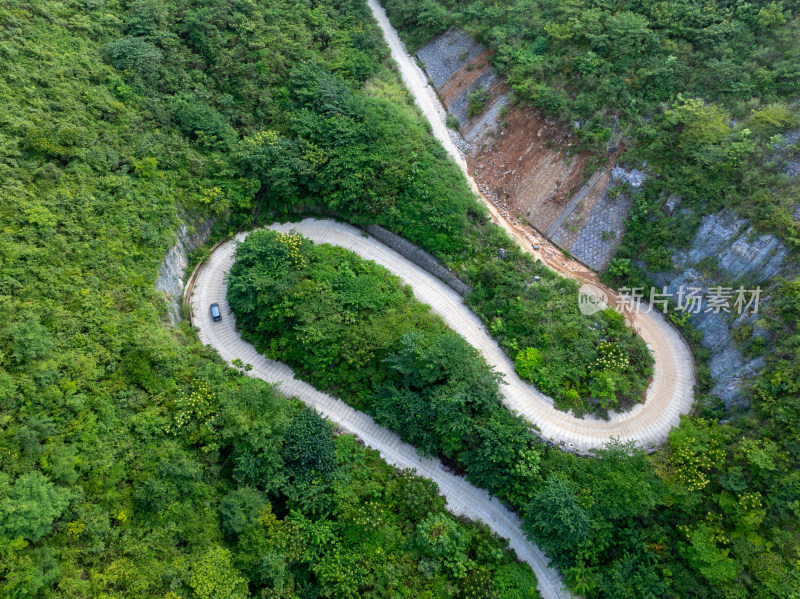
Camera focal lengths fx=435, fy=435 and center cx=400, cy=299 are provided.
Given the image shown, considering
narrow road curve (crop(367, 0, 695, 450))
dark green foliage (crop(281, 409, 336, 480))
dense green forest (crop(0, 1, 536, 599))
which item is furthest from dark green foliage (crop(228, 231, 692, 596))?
dark green foliage (crop(281, 409, 336, 480))

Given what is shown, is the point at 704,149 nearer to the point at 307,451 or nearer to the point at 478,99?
the point at 478,99

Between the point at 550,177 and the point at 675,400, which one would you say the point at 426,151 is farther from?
the point at 675,400

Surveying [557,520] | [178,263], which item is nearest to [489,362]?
[557,520]

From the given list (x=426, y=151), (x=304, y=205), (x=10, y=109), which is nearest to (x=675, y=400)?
(x=426, y=151)

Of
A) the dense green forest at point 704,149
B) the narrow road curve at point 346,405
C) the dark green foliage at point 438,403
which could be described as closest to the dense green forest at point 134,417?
the narrow road curve at point 346,405

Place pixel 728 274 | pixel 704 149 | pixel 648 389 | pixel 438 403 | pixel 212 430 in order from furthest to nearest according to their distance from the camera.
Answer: pixel 704 149
pixel 648 389
pixel 728 274
pixel 438 403
pixel 212 430

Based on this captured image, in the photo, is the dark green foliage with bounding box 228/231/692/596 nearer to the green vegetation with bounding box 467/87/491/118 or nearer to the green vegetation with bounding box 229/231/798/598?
the green vegetation with bounding box 229/231/798/598

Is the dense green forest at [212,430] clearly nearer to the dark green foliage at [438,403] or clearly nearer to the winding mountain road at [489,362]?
the dark green foliage at [438,403]
